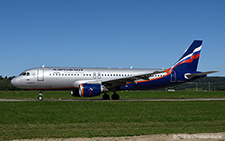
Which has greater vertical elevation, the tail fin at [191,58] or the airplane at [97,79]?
the tail fin at [191,58]

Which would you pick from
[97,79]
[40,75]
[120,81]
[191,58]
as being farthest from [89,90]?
[191,58]

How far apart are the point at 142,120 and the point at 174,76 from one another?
2361cm

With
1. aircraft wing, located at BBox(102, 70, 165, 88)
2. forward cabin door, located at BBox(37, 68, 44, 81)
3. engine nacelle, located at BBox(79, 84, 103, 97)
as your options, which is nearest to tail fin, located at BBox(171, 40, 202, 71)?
aircraft wing, located at BBox(102, 70, 165, 88)

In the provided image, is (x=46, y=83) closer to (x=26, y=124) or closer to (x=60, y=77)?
(x=60, y=77)

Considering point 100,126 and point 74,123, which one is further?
point 74,123

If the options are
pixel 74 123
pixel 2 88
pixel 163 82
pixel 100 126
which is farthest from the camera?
pixel 2 88

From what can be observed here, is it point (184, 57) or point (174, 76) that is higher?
point (184, 57)

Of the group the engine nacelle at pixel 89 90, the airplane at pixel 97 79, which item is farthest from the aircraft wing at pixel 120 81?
the engine nacelle at pixel 89 90

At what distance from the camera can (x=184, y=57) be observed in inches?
1610

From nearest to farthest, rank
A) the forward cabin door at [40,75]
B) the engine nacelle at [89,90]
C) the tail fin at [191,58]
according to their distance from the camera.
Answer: the engine nacelle at [89,90] < the forward cabin door at [40,75] < the tail fin at [191,58]

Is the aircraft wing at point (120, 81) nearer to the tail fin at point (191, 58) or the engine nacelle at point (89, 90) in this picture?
the engine nacelle at point (89, 90)

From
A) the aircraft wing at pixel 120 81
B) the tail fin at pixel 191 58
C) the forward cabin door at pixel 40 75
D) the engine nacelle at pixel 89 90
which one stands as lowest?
the engine nacelle at pixel 89 90

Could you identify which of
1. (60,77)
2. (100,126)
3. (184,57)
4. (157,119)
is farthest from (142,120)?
(184,57)

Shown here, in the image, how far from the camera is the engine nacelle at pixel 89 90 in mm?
32719
